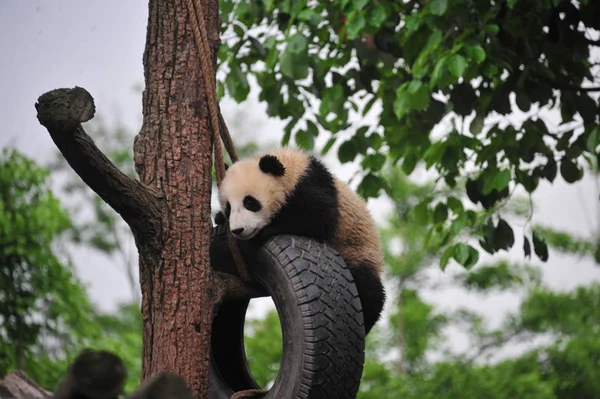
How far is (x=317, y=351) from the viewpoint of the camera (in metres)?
3.07

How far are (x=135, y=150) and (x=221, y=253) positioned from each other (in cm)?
56

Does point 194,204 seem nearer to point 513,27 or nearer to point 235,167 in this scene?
point 235,167

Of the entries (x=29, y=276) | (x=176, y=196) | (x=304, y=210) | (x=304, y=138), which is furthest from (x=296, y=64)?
(x=29, y=276)

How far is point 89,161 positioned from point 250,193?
45.0 inches

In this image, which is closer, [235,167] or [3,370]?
[235,167]

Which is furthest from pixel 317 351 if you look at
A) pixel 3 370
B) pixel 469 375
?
pixel 469 375

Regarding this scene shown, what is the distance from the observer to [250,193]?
3.88 metres

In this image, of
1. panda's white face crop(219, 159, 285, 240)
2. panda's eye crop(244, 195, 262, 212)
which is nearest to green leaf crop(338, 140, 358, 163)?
panda's white face crop(219, 159, 285, 240)

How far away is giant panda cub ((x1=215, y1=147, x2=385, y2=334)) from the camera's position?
142 inches

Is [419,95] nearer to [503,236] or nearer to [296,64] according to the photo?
[296,64]

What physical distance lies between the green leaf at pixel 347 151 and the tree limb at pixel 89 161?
113 inches

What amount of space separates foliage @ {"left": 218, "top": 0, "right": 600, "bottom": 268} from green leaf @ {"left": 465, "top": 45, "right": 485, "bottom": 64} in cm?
1

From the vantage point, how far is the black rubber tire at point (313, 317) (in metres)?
3.08

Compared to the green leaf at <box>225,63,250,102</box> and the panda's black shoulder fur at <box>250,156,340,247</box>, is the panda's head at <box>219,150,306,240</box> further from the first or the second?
the green leaf at <box>225,63,250,102</box>
